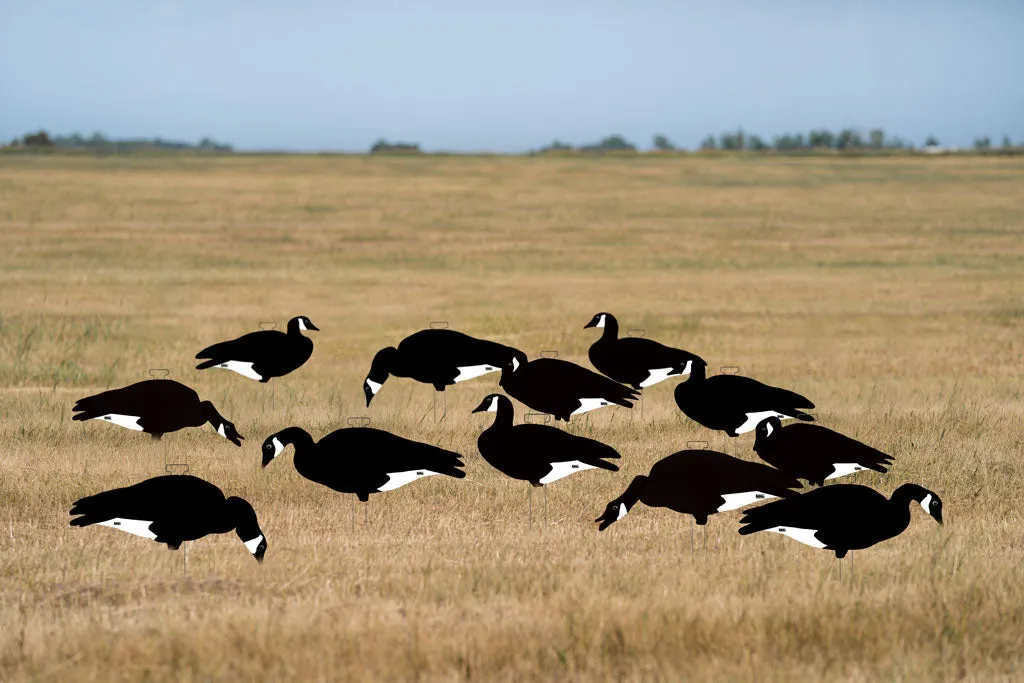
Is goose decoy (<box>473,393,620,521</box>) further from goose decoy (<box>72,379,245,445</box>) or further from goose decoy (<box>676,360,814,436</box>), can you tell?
goose decoy (<box>72,379,245,445</box>)

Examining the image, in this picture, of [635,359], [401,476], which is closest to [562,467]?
[401,476]

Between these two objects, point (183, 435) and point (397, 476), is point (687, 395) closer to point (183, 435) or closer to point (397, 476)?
point (397, 476)

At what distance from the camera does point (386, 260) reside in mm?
43188

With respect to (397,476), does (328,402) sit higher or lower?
lower

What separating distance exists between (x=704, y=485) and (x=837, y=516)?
839 mm

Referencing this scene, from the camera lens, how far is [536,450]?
8.57 metres

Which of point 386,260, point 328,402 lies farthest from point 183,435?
point 386,260

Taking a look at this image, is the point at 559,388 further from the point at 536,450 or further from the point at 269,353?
the point at 269,353

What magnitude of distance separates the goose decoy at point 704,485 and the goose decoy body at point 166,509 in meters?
2.35

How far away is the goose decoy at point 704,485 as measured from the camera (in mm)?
7711

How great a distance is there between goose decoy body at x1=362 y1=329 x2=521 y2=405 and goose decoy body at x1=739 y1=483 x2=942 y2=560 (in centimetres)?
463

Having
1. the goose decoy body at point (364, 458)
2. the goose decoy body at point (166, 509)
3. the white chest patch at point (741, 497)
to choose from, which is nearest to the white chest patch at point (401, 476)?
the goose decoy body at point (364, 458)

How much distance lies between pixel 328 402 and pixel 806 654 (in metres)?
9.48

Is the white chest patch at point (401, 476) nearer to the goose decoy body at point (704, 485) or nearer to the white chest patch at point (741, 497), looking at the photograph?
the goose decoy body at point (704, 485)
